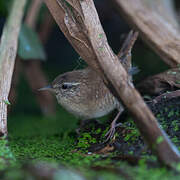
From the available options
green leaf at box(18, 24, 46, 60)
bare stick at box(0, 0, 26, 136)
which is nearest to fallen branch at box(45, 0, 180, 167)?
bare stick at box(0, 0, 26, 136)

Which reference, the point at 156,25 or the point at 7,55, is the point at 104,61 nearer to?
the point at 7,55

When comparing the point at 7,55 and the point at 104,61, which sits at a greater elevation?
the point at 7,55

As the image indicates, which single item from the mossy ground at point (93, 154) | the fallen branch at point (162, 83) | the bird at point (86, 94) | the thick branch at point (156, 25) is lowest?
the mossy ground at point (93, 154)

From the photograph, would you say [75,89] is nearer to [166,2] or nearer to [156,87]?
[156,87]

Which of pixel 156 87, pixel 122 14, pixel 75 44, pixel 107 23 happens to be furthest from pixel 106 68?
pixel 107 23

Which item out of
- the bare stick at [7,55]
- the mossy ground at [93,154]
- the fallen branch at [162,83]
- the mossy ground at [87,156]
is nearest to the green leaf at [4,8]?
the bare stick at [7,55]

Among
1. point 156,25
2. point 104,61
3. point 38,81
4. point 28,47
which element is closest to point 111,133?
point 104,61

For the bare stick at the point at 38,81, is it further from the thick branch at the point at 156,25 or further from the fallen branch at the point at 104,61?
the fallen branch at the point at 104,61

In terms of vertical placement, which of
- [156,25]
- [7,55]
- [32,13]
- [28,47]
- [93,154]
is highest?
[32,13]
